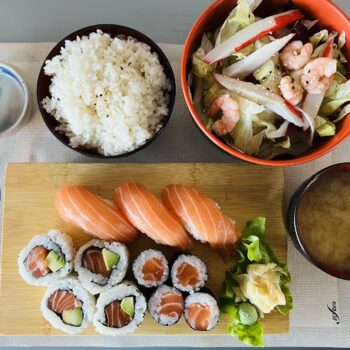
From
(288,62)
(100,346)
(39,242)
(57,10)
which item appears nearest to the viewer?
(288,62)

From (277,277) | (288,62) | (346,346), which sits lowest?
(346,346)

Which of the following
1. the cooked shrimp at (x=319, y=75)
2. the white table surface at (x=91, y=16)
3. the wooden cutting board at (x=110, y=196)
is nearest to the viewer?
the cooked shrimp at (x=319, y=75)

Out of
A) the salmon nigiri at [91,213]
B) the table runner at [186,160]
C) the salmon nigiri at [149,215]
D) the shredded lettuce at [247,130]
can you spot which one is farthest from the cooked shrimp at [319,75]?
the salmon nigiri at [91,213]

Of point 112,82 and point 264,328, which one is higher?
point 112,82

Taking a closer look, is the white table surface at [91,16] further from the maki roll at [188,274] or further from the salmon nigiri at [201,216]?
the maki roll at [188,274]

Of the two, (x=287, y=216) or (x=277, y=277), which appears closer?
(x=277, y=277)

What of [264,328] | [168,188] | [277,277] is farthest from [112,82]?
[264,328]

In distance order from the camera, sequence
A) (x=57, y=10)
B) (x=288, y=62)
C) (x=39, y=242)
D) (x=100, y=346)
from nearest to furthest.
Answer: (x=288, y=62) < (x=39, y=242) < (x=100, y=346) < (x=57, y=10)

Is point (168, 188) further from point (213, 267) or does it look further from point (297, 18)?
point (297, 18)
